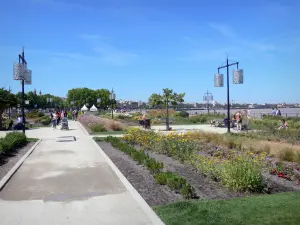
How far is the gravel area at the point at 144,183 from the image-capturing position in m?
6.51

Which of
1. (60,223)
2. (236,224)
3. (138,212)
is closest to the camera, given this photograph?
(236,224)

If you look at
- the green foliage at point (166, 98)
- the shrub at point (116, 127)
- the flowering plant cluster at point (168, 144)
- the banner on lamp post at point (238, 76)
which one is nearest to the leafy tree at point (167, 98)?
the green foliage at point (166, 98)

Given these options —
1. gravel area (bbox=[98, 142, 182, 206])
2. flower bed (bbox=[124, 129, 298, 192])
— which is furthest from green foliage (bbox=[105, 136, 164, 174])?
flower bed (bbox=[124, 129, 298, 192])

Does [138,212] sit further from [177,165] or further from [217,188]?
[177,165]

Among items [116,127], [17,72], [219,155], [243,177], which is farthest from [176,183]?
[116,127]

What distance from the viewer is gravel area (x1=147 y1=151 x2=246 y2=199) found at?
6634 millimetres

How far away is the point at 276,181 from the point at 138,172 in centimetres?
342

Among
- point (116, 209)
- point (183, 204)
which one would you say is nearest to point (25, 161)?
point (116, 209)

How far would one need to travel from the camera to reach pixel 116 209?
5.96 metres

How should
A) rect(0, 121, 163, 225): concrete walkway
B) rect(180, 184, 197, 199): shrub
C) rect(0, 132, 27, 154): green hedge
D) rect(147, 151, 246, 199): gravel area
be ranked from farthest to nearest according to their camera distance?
rect(0, 132, 27, 154): green hedge
rect(147, 151, 246, 199): gravel area
rect(180, 184, 197, 199): shrub
rect(0, 121, 163, 225): concrete walkway

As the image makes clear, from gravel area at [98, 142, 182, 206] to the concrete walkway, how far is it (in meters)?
0.20

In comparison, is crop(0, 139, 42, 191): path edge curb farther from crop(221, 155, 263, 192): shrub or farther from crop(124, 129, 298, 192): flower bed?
crop(221, 155, 263, 192): shrub

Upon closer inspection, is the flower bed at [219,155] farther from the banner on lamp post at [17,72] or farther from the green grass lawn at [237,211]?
the banner on lamp post at [17,72]

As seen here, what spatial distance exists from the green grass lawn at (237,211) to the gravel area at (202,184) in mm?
443
